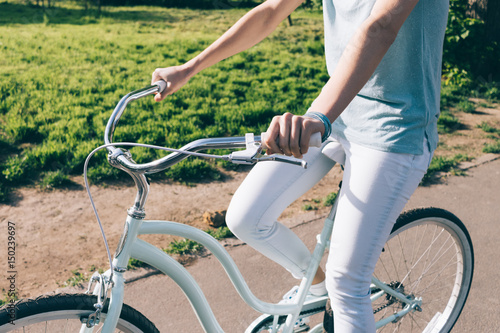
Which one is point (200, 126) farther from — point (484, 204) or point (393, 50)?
point (393, 50)

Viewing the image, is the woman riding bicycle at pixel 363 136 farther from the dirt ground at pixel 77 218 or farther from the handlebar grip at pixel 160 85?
the dirt ground at pixel 77 218

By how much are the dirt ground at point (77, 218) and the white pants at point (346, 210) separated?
1526 mm

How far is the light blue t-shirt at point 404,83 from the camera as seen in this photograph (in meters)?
1.79

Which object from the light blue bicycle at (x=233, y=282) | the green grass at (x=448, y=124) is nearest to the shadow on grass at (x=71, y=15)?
the green grass at (x=448, y=124)

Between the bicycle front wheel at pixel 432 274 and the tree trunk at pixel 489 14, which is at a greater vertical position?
the tree trunk at pixel 489 14

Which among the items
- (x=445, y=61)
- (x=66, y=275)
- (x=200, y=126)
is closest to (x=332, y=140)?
(x=66, y=275)

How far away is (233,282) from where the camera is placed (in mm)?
2096

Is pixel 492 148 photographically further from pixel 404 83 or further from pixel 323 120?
pixel 323 120

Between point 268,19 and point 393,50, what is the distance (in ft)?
2.09

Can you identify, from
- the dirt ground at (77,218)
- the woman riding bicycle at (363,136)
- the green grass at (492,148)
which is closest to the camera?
the woman riding bicycle at (363,136)

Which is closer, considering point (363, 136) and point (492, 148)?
point (363, 136)

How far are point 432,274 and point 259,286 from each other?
0.99 meters

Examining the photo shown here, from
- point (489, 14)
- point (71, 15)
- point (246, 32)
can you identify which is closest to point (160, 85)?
point (246, 32)

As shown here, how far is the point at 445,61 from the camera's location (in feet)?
24.6
